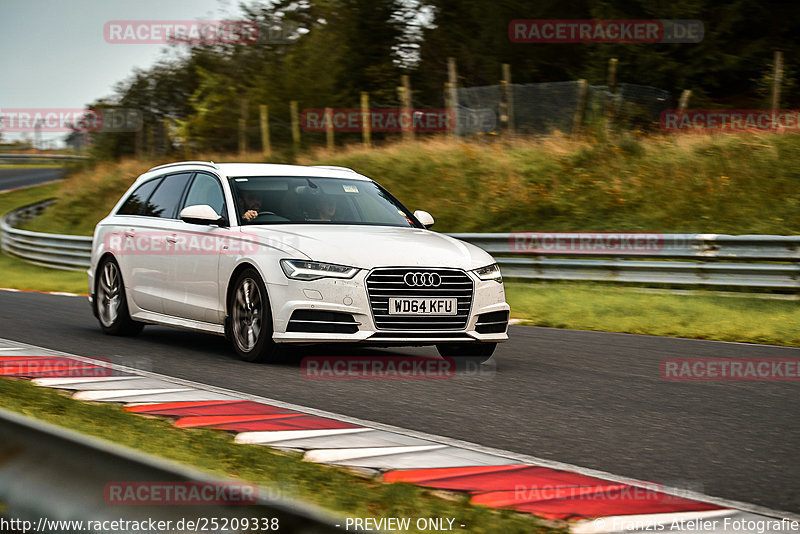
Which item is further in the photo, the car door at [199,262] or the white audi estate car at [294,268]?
the car door at [199,262]

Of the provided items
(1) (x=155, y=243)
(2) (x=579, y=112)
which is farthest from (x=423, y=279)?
(2) (x=579, y=112)

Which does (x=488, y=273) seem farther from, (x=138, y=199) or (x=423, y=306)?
(x=138, y=199)

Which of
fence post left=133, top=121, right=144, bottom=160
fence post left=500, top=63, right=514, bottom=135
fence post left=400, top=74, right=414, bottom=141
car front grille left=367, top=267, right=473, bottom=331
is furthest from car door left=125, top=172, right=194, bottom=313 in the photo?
fence post left=133, top=121, right=144, bottom=160

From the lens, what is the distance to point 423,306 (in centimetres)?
823

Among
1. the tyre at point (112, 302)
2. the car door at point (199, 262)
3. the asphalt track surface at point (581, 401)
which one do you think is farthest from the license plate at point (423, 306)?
the tyre at point (112, 302)

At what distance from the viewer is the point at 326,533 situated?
84.7 inches

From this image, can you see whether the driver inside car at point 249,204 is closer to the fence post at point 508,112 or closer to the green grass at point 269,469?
the green grass at point 269,469

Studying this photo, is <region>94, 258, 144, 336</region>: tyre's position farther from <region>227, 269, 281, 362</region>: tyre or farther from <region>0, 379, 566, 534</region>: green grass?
<region>0, 379, 566, 534</region>: green grass

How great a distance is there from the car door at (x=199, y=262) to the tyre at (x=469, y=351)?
1910mm

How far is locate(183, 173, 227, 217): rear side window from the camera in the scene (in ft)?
31.2

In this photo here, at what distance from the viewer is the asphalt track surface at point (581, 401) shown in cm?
517

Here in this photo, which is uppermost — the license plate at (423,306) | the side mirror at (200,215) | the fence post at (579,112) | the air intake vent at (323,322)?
the fence post at (579,112)

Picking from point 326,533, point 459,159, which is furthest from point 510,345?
point 459,159

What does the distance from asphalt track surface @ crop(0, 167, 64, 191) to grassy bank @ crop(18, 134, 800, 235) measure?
2991 cm
